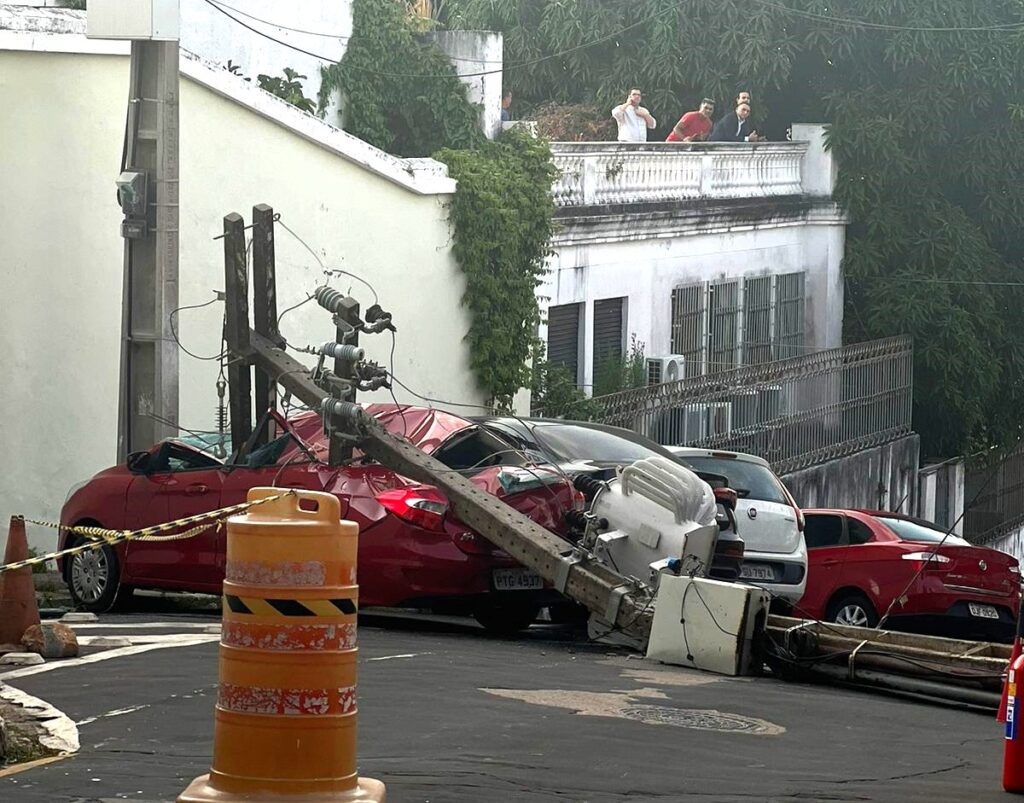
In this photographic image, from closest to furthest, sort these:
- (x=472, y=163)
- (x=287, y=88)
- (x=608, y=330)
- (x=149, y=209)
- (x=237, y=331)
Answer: (x=237, y=331) < (x=149, y=209) < (x=472, y=163) < (x=287, y=88) < (x=608, y=330)

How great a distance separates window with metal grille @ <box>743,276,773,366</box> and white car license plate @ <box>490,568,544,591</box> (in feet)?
60.7

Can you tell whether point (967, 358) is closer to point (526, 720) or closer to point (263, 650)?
point (526, 720)

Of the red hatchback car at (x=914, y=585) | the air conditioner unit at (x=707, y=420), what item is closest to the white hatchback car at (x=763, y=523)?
the red hatchback car at (x=914, y=585)

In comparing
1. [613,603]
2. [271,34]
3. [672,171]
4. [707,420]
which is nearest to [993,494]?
[707,420]

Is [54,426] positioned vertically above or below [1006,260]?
below

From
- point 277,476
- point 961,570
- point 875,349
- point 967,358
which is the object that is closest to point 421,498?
point 277,476

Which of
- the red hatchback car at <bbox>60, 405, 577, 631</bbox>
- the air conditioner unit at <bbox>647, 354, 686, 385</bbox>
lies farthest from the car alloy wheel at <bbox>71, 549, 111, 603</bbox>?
the air conditioner unit at <bbox>647, 354, 686, 385</bbox>

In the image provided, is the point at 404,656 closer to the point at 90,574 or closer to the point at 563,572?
the point at 563,572

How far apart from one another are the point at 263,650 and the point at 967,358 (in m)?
29.9

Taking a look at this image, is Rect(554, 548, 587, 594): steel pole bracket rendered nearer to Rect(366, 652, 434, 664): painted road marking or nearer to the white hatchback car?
Rect(366, 652, 434, 664): painted road marking

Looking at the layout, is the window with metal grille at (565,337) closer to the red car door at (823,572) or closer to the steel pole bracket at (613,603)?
the red car door at (823,572)

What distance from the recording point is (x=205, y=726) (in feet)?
31.5

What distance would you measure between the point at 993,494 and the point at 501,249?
17451 millimetres

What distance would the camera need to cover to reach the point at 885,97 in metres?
35.0
